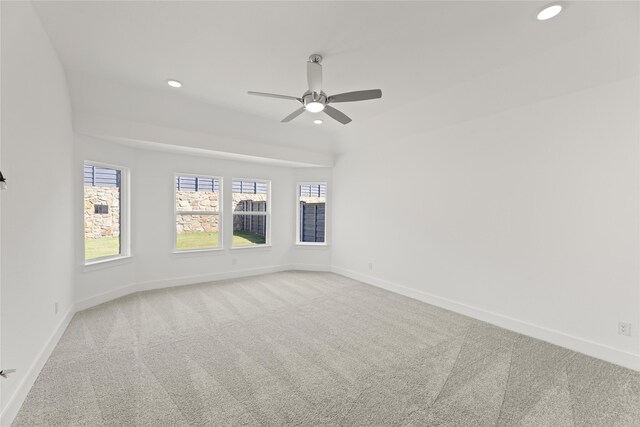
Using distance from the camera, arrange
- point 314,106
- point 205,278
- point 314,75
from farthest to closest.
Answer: point 205,278, point 314,106, point 314,75

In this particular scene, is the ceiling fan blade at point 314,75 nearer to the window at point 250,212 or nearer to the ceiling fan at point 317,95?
the ceiling fan at point 317,95

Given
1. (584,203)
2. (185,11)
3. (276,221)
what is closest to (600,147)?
(584,203)

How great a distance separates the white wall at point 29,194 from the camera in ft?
6.02

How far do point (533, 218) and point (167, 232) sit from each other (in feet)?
17.8

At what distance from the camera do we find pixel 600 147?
271 cm

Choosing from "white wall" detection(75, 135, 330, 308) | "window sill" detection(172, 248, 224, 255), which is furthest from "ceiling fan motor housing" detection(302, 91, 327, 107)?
"window sill" detection(172, 248, 224, 255)

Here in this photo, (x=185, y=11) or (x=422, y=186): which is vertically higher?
(x=185, y=11)

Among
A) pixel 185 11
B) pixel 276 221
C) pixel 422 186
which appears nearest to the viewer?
pixel 185 11

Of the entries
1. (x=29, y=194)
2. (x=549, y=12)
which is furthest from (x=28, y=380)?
(x=549, y=12)

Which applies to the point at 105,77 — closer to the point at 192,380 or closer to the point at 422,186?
the point at 192,380

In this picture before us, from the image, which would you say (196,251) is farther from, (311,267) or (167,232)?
(311,267)

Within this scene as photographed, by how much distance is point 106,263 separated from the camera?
4.09 metres

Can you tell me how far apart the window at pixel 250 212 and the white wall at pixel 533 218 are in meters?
2.73

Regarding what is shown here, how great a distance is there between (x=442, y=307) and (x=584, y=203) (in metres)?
2.12
